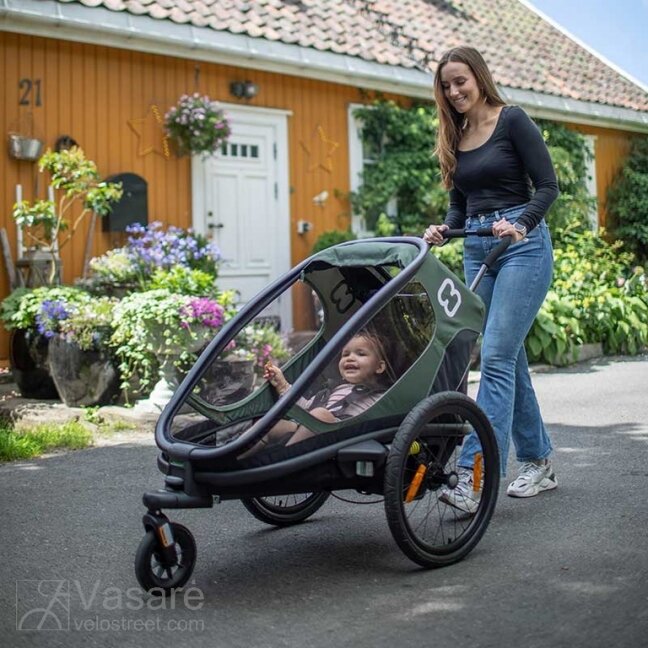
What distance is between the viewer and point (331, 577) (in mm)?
3578

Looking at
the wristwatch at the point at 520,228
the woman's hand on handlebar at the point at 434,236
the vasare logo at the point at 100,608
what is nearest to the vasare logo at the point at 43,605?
the vasare logo at the point at 100,608

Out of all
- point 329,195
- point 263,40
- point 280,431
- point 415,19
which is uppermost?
point 415,19

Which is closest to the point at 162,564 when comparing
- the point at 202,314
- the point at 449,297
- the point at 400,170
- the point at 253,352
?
the point at 449,297

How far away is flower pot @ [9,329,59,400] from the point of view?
8047 millimetres

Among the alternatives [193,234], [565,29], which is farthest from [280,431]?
[565,29]

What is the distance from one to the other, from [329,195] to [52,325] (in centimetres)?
517

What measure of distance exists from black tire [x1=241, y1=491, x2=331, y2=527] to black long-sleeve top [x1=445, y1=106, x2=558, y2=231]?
4.81ft

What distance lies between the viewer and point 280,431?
11.1 feet

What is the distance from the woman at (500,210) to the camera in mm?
4309

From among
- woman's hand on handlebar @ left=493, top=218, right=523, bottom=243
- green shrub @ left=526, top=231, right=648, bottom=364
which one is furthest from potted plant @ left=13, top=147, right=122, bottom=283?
woman's hand on handlebar @ left=493, top=218, right=523, bottom=243

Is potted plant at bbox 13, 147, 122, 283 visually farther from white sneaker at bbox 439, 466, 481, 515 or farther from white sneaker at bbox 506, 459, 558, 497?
white sneaker at bbox 439, 466, 481, 515

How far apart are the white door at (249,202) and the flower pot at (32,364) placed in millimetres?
2965

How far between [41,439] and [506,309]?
3.48m

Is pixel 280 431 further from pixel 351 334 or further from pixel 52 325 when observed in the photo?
pixel 52 325
